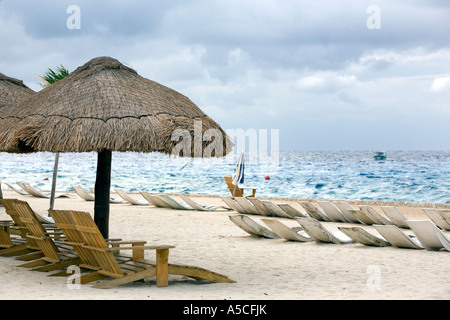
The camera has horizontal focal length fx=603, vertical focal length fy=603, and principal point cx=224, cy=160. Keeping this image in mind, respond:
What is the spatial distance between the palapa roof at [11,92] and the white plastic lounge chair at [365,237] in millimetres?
5167

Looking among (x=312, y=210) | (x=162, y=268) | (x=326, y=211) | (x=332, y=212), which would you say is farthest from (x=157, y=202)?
(x=162, y=268)

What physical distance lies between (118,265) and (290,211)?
27.3 ft

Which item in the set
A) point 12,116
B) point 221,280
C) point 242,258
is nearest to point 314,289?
point 221,280

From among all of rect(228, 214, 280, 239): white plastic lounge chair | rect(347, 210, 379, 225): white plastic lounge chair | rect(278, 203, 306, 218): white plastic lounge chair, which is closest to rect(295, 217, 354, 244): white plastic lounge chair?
rect(228, 214, 280, 239): white plastic lounge chair

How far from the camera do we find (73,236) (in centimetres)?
593

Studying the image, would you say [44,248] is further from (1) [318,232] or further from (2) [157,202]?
(2) [157,202]

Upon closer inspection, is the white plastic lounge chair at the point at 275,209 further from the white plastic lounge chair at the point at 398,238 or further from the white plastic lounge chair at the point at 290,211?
the white plastic lounge chair at the point at 398,238

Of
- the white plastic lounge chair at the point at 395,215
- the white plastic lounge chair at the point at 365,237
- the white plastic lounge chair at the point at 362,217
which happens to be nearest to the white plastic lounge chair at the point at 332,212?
the white plastic lounge chair at the point at 362,217

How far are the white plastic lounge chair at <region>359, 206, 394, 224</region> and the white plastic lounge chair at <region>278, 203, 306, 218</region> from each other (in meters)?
1.78

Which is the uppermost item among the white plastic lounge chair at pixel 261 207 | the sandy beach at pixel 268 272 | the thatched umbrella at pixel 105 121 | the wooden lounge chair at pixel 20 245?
the thatched umbrella at pixel 105 121

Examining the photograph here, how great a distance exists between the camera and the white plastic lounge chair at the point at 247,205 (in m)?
14.3

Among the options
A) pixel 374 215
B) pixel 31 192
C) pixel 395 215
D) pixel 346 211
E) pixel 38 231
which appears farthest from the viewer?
pixel 31 192
